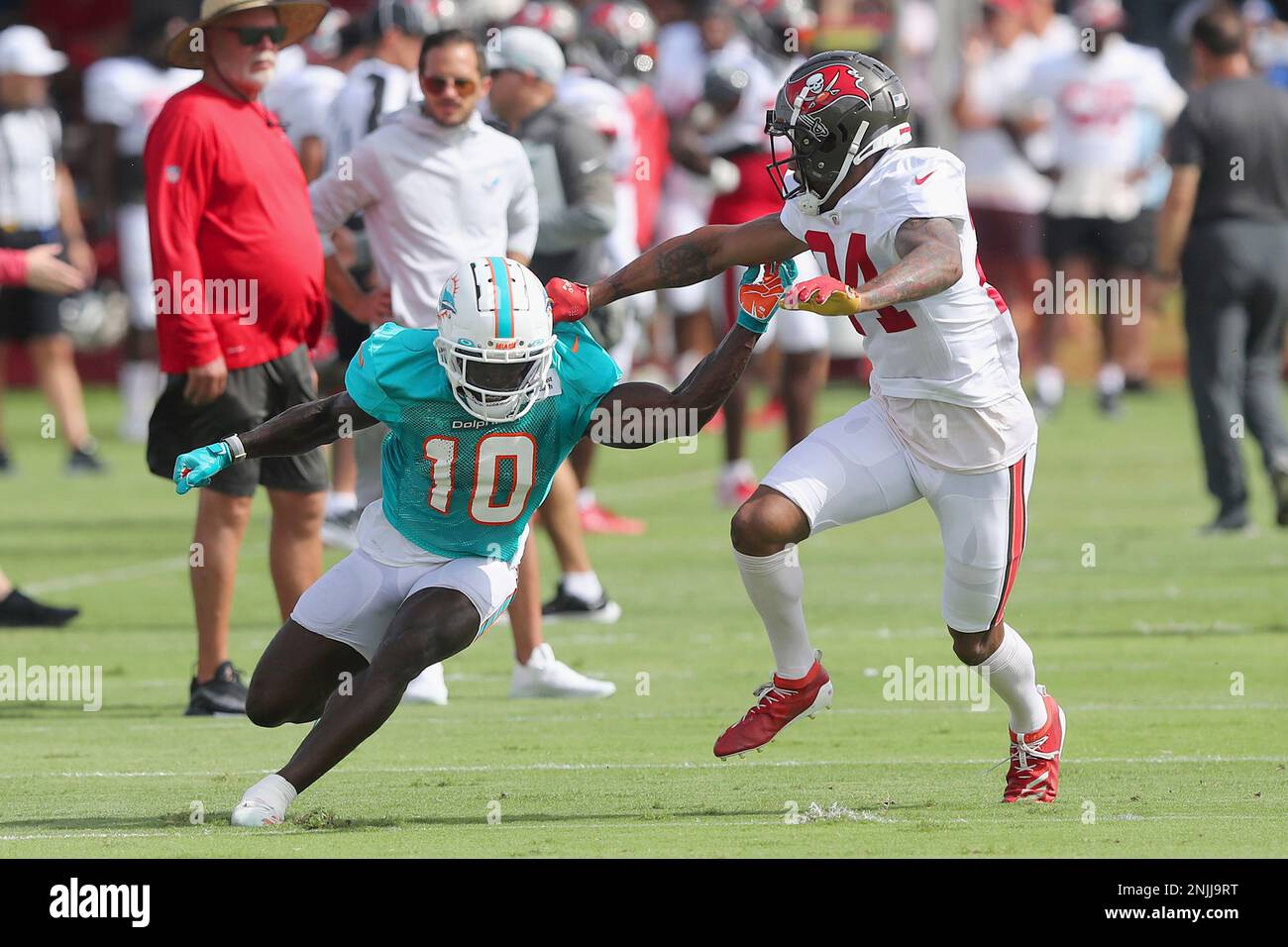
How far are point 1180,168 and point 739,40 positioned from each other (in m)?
4.80

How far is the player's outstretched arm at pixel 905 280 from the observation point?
18.8ft

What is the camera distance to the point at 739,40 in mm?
16312

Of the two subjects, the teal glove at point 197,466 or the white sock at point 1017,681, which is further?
the white sock at point 1017,681

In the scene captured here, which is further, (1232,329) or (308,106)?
(1232,329)

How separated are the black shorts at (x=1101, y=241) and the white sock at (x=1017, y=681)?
12486 mm

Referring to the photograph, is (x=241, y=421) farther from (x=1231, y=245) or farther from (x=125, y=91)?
(x=125, y=91)

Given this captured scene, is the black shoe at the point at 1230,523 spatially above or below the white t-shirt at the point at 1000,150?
below

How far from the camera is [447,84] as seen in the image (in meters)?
8.32

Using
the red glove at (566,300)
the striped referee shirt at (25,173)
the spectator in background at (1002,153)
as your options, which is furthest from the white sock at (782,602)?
the spectator in background at (1002,153)

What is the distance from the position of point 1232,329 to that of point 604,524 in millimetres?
3801

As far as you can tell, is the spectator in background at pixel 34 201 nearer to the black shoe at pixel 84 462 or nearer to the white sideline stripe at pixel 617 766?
the black shoe at pixel 84 462

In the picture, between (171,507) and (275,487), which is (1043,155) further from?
(275,487)

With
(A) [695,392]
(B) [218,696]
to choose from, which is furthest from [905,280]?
(B) [218,696]

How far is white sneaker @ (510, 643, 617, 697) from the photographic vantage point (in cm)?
843
